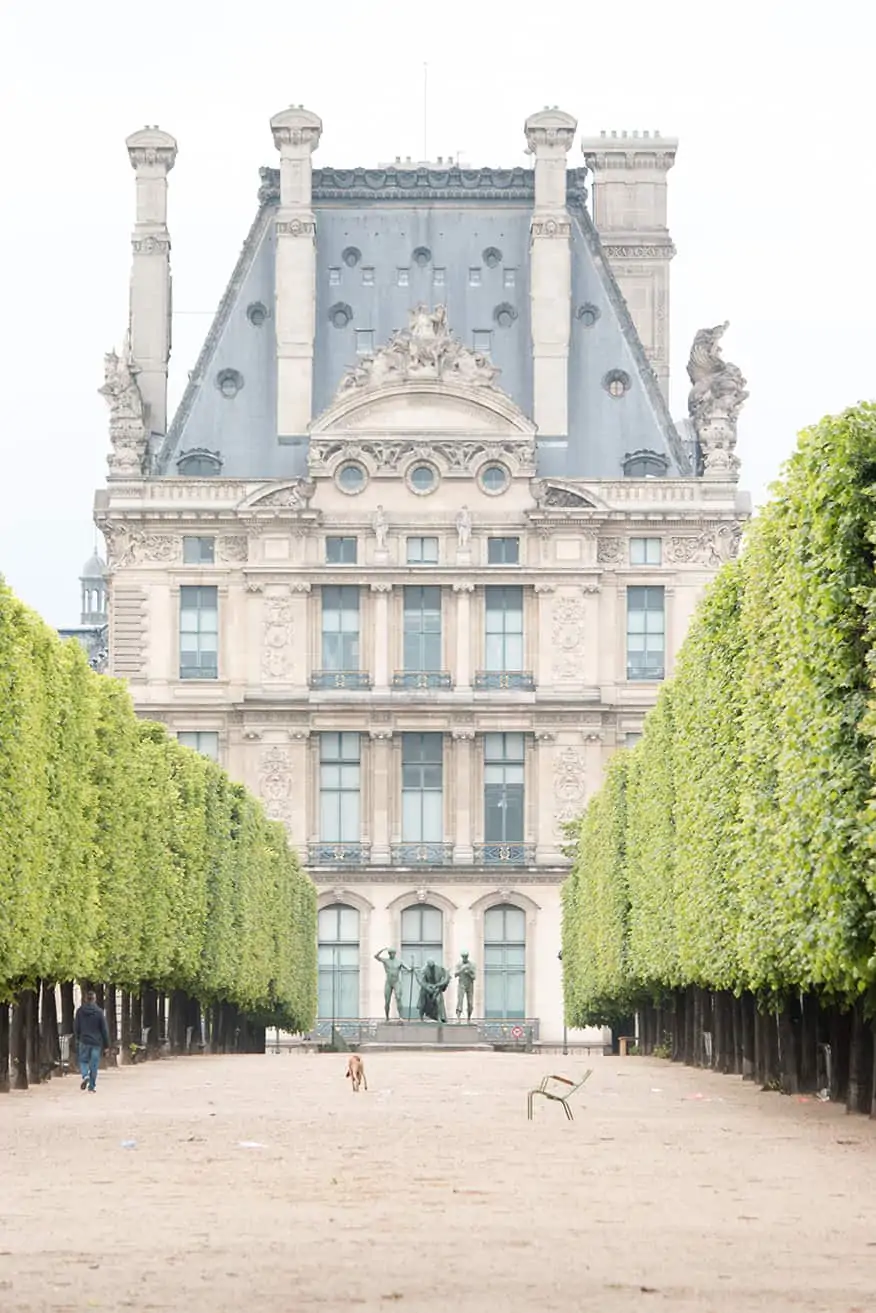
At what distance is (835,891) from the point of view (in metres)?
26.8

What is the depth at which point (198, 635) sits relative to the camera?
296 feet

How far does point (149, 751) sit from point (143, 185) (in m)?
47.0

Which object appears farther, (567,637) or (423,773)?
(423,773)

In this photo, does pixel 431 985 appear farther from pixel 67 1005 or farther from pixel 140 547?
pixel 67 1005

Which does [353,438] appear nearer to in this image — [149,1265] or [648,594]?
[648,594]

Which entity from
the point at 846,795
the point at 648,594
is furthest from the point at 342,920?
the point at 846,795

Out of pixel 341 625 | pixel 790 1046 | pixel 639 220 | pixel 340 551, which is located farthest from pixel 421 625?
pixel 790 1046

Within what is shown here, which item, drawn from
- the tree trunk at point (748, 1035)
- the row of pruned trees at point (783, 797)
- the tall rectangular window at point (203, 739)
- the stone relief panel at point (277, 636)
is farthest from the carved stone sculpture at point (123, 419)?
the tree trunk at point (748, 1035)

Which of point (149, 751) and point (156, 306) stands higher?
point (156, 306)

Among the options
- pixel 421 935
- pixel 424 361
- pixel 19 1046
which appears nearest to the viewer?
pixel 19 1046

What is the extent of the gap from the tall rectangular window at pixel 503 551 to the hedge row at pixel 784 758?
129ft

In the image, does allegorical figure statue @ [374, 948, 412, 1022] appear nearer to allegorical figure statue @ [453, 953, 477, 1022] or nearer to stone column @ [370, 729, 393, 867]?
allegorical figure statue @ [453, 953, 477, 1022]

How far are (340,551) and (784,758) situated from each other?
61090mm

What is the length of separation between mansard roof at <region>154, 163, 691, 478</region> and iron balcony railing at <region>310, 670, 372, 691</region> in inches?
270
